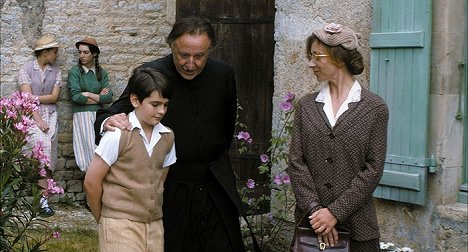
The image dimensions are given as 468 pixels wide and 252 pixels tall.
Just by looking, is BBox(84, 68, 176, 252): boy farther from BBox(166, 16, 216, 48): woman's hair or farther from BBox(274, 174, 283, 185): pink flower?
BBox(274, 174, 283, 185): pink flower

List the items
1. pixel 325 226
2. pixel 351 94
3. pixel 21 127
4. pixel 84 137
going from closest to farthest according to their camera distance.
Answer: pixel 325 226, pixel 351 94, pixel 21 127, pixel 84 137

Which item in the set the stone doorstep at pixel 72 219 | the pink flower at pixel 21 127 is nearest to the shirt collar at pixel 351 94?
the pink flower at pixel 21 127

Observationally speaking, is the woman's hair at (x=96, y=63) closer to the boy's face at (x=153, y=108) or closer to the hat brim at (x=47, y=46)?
the hat brim at (x=47, y=46)

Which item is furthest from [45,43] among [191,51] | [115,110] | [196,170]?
[191,51]

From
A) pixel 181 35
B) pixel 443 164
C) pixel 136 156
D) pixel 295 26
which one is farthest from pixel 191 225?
pixel 295 26

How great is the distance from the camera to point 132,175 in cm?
419

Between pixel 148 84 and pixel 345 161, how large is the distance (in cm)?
93

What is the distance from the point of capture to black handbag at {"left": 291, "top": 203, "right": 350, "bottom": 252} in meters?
4.03

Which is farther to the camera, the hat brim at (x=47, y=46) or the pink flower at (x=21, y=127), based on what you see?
the hat brim at (x=47, y=46)

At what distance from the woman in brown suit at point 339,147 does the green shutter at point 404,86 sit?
3.83ft

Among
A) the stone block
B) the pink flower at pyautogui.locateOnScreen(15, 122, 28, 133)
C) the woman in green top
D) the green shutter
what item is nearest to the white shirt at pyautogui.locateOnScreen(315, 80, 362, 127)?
the green shutter

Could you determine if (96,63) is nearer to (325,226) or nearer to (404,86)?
(404,86)

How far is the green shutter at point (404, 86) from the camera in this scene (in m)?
5.22

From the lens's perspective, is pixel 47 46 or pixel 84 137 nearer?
pixel 47 46
